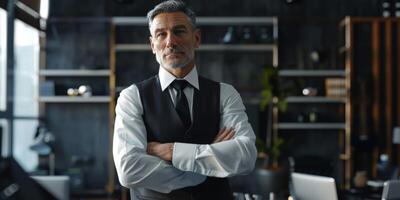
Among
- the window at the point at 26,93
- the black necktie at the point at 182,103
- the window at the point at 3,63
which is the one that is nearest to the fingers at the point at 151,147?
the black necktie at the point at 182,103

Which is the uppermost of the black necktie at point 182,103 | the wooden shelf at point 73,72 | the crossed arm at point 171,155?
the wooden shelf at point 73,72

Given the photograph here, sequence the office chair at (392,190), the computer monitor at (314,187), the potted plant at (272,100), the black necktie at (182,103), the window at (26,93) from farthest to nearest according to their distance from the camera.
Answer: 1. the potted plant at (272,100)
2. the window at (26,93)
3. the office chair at (392,190)
4. the computer monitor at (314,187)
5. the black necktie at (182,103)

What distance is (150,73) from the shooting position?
7.99 metres

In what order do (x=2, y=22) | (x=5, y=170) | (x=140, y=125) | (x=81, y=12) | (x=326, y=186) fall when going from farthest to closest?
(x=81, y=12), (x=2, y=22), (x=326, y=186), (x=140, y=125), (x=5, y=170)

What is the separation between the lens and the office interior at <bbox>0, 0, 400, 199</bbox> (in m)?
7.82

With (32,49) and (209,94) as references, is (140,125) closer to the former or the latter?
(209,94)

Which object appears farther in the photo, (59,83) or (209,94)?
(59,83)

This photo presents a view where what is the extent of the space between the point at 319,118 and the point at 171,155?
6.73m

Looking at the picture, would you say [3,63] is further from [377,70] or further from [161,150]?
[377,70]

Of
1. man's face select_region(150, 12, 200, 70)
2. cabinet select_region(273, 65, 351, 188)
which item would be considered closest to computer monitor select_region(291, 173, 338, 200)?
man's face select_region(150, 12, 200, 70)

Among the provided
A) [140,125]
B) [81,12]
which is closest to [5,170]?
[140,125]

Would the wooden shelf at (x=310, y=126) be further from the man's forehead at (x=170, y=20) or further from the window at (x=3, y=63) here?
the man's forehead at (x=170, y=20)

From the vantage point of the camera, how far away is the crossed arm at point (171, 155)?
5.24 feet

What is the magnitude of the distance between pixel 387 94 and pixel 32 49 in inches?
206
